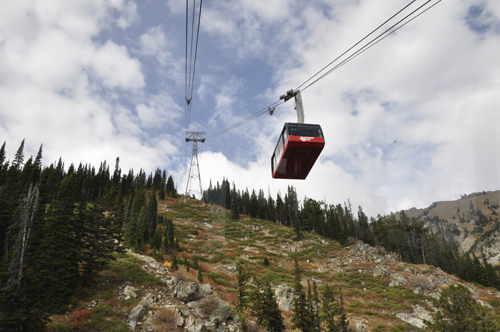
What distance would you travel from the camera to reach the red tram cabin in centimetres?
1678

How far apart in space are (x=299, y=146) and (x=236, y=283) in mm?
38089

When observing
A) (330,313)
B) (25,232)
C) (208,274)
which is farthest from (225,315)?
(25,232)

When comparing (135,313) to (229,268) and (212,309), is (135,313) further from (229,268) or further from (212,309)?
(229,268)

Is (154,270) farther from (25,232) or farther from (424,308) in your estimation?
(424,308)

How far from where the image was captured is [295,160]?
18.9m

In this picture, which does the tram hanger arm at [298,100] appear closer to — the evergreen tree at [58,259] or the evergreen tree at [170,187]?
the evergreen tree at [58,259]

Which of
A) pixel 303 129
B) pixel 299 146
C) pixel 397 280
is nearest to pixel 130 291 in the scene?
pixel 299 146

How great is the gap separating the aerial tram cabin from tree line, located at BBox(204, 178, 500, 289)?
2738 inches

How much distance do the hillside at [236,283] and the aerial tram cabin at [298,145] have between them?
66.2ft

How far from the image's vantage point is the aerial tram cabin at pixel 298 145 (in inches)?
661

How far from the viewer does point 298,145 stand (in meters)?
16.9

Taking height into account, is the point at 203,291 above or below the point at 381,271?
above

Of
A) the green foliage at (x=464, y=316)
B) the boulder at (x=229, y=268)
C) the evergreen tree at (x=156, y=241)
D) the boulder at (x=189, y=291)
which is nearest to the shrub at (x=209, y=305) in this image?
the boulder at (x=189, y=291)

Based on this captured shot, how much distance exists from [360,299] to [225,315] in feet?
91.8
